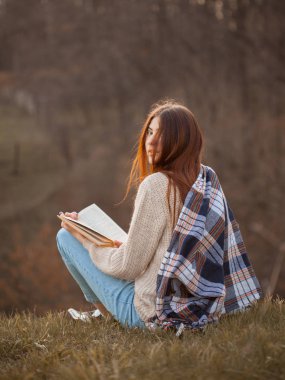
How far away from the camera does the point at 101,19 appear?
1297 cm

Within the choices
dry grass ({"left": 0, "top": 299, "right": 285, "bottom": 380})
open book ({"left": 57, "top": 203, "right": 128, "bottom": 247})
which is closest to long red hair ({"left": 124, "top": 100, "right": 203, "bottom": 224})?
open book ({"left": 57, "top": 203, "right": 128, "bottom": 247})

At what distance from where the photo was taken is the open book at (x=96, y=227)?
2814 mm

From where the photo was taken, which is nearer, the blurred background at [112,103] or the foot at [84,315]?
the foot at [84,315]

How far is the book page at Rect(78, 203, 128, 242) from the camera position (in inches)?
118

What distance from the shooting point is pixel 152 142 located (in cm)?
273

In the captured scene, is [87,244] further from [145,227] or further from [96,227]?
[145,227]

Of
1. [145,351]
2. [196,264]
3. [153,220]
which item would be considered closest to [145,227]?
[153,220]

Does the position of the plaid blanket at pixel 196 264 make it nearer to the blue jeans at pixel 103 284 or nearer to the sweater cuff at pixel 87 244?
the blue jeans at pixel 103 284

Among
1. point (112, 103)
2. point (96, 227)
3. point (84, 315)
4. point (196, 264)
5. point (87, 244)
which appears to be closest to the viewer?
point (196, 264)

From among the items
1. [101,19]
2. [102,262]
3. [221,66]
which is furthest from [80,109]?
[102,262]

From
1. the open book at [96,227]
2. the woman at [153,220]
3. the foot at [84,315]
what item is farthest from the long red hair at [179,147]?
the foot at [84,315]

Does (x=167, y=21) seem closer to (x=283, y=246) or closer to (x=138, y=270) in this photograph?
(x=138, y=270)

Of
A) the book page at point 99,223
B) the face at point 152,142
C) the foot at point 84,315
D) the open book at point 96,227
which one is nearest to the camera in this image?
the face at point 152,142

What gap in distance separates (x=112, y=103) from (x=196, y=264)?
10993 millimetres
